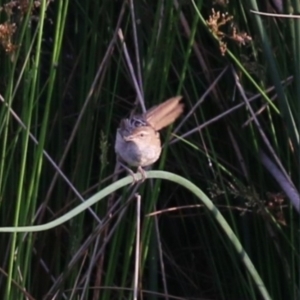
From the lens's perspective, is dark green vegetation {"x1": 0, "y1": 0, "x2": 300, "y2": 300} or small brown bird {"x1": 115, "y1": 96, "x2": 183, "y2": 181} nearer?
small brown bird {"x1": 115, "y1": 96, "x2": 183, "y2": 181}

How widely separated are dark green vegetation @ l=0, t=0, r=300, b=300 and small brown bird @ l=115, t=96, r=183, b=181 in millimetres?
81

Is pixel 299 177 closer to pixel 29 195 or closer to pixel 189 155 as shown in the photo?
pixel 189 155

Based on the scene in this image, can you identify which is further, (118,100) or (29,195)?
(118,100)

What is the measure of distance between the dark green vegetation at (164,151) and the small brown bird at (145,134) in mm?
81

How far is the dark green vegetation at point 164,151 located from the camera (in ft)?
6.11

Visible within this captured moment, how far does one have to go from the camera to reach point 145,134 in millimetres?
→ 1753

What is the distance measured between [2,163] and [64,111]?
506 mm

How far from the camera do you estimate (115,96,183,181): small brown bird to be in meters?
1.74

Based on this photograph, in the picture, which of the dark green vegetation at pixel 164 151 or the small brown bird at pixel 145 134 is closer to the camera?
the small brown bird at pixel 145 134

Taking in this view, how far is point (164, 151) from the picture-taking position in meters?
1.85

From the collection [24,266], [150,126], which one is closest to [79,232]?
[24,266]

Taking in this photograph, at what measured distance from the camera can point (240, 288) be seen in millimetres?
2061

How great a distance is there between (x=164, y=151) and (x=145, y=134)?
0.11 meters

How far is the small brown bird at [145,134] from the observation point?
174 centimetres
